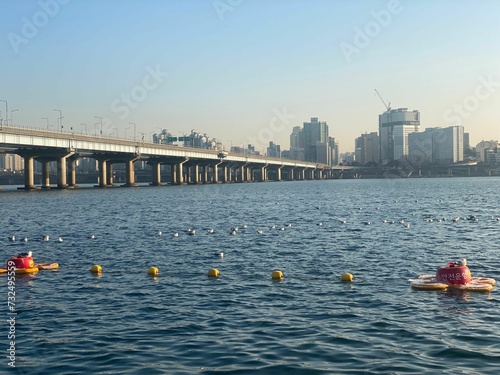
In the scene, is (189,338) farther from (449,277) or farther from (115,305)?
(449,277)

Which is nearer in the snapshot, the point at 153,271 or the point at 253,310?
the point at 253,310

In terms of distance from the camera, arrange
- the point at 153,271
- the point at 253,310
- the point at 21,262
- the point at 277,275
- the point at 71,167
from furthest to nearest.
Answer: the point at 71,167, the point at 21,262, the point at 153,271, the point at 277,275, the point at 253,310

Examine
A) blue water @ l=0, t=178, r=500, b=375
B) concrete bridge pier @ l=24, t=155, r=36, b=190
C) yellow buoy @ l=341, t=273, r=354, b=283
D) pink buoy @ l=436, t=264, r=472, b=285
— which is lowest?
blue water @ l=0, t=178, r=500, b=375

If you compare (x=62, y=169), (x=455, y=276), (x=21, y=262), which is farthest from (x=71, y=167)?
(x=455, y=276)

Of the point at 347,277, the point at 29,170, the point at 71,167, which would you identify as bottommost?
the point at 347,277

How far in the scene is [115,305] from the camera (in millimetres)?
29203

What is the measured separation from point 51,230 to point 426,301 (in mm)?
47172

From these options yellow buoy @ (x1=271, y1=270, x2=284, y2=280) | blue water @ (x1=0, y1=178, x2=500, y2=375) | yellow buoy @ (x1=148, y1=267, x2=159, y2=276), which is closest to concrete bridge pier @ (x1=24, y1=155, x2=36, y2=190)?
blue water @ (x1=0, y1=178, x2=500, y2=375)

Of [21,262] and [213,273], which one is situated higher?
[21,262]

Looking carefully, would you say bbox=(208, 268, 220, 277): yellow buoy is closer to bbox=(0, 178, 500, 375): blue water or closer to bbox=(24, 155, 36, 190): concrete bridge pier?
bbox=(0, 178, 500, 375): blue water

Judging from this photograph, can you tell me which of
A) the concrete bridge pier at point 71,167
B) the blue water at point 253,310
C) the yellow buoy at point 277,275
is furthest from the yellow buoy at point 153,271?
the concrete bridge pier at point 71,167

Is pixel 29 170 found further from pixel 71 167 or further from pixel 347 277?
pixel 347 277

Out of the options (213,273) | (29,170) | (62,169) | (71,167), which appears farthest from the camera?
(71,167)

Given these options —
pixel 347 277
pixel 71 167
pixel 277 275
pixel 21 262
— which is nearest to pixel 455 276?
pixel 347 277
